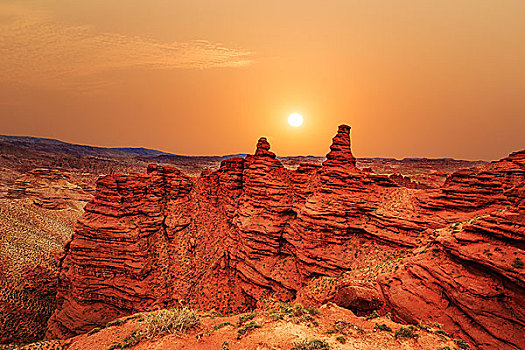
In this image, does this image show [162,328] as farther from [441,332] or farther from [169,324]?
[441,332]

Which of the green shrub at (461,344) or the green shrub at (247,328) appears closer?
the green shrub at (461,344)

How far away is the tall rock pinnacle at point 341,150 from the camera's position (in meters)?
28.8

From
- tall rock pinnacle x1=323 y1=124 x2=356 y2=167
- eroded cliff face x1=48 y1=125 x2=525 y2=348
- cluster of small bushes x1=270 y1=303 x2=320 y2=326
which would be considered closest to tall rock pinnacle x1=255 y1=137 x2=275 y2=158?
eroded cliff face x1=48 y1=125 x2=525 y2=348

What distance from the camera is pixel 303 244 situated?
25406 millimetres

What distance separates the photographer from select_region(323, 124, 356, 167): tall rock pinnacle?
28750mm

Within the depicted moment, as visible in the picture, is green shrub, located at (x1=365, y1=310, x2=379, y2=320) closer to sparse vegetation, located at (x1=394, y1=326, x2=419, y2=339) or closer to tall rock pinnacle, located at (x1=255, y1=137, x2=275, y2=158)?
sparse vegetation, located at (x1=394, y1=326, x2=419, y2=339)

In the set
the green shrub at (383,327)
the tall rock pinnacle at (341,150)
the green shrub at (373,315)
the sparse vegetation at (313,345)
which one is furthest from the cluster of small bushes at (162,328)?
the tall rock pinnacle at (341,150)

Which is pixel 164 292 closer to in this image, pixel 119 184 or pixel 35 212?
pixel 119 184

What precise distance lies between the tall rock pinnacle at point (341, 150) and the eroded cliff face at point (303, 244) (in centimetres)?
14

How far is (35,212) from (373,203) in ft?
277

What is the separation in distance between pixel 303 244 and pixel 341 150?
13.5 metres

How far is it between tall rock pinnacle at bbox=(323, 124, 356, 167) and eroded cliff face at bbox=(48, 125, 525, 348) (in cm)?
14

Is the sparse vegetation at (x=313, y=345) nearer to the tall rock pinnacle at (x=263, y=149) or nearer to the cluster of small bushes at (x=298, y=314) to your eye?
the cluster of small bushes at (x=298, y=314)

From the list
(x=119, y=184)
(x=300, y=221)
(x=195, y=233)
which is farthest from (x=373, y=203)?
(x=119, y=184)
